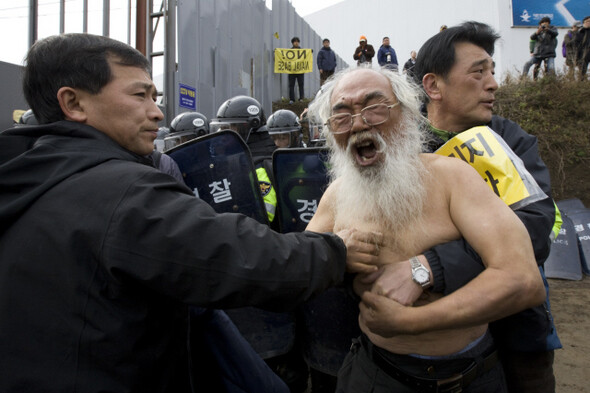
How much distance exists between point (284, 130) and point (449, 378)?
4.28 m

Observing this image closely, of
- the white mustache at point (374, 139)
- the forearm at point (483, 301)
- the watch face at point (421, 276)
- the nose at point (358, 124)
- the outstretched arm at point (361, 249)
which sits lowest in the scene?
the forearm at point (483, 301)

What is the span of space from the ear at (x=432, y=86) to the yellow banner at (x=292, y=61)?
14067 millimetres

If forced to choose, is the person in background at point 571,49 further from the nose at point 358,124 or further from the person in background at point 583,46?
the nose at point 358,124

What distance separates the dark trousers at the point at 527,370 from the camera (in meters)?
1.73

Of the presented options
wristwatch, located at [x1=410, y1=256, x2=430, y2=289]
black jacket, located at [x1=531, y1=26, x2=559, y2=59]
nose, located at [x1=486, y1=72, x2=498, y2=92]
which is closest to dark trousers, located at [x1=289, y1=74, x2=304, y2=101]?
black jacket, located at [x1=531, y1=26, x2=559, y2=59]

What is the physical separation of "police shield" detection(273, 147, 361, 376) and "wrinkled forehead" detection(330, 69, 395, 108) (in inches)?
31.0

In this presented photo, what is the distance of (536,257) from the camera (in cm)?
152

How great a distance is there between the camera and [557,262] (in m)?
6.71

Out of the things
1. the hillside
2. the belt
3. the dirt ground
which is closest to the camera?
the belt

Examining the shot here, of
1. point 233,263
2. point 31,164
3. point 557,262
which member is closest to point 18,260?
point 31,164

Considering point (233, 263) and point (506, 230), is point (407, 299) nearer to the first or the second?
point (506, 230)

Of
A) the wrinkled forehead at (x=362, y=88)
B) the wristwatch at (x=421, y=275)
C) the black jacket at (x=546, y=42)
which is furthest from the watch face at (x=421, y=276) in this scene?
the black jacket at (x=546, y=42)

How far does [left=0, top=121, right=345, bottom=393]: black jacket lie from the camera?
1098 mm

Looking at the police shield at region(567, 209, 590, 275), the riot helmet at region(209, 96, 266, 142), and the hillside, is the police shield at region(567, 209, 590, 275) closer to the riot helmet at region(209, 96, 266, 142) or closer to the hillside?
the hillside
